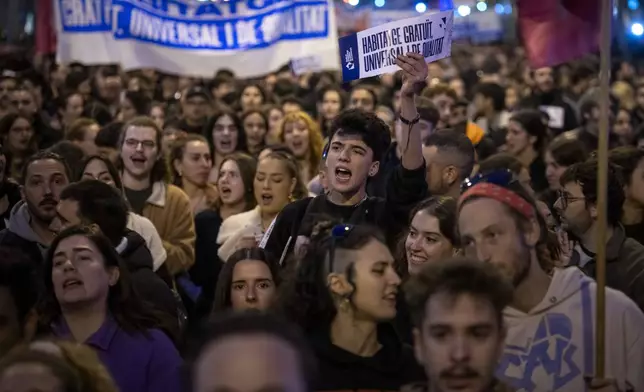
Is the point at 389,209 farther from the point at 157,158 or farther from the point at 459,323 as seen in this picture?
the point at 157,158

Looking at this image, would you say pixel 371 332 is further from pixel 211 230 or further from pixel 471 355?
pixel 211 230

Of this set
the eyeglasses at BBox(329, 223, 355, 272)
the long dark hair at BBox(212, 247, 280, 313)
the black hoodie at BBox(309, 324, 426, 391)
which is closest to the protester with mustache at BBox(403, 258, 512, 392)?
the black hoodie at BBox(309, 324, 426, 391)

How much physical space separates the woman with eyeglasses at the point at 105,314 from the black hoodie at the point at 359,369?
0.87 metres

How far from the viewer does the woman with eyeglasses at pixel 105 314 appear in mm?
5742

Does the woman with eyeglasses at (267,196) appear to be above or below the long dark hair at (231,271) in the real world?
above

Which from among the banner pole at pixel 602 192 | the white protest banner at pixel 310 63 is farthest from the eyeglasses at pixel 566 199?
the white protest banner at pixel 310 63

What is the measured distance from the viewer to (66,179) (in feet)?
27.5

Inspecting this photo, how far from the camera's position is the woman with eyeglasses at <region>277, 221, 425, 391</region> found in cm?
502

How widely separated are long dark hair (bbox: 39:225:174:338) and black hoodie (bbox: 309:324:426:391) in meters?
1.09

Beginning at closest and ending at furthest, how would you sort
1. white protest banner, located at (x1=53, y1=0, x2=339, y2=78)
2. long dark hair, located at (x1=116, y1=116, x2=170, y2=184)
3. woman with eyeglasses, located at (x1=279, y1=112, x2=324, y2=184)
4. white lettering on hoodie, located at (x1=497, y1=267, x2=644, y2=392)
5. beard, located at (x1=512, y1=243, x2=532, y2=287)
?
white lettering on hoodie, located at (x1=497, y1=267, x2=644, y2=392) → beard, located at (x1=512, y1=243, x2=532, y2=287) → long dark hair, located at (x1=116, y1=116, x2=170, y2=184) → woman with eyeglasses, located at (x1=279, y1=112, x2=324, y2=184) → white protest banner, located at (x1=53, y1=0, x2=339, y2=78)

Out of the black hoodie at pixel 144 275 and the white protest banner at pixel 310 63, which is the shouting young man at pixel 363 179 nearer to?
A: the black hoodie at pixel 144 275

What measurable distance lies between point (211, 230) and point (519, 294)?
5.12 metres

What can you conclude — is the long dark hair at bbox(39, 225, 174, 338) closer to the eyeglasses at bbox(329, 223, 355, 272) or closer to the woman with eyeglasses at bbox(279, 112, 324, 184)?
the eyeglasses at bbox(329, 223, 355, 272)

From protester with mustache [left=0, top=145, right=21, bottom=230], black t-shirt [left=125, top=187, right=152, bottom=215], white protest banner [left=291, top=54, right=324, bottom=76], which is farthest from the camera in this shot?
white protest banner [left=291, top=54, right=324, bottom=76]
